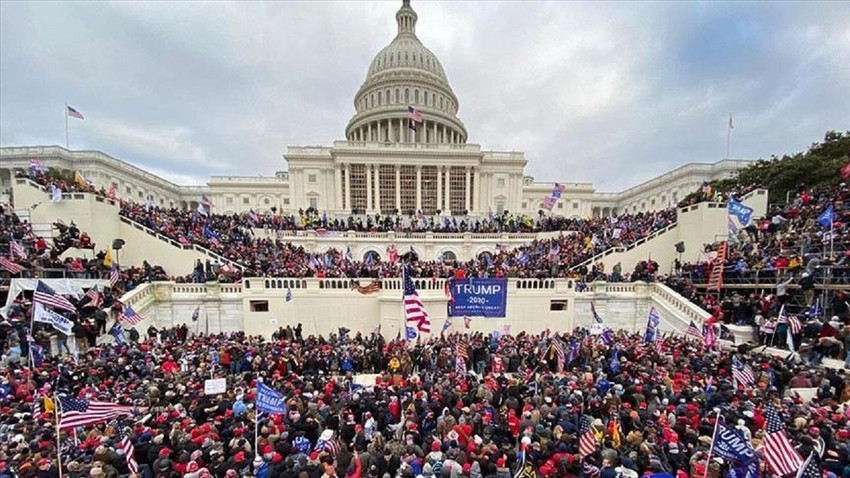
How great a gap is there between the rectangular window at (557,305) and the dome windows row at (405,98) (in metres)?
60.3

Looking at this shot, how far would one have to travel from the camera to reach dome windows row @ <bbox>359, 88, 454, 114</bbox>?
235 ft

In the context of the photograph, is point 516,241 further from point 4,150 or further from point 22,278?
point 4,150

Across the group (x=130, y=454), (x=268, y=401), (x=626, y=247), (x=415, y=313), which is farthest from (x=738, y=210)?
(x=130, y=454)

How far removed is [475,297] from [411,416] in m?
8.85

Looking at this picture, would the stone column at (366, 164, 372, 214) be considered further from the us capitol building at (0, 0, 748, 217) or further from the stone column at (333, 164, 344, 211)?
the stone column at (333, 164, 344, 211)

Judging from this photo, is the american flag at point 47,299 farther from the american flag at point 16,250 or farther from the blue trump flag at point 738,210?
the blue trump flag at point 738,210

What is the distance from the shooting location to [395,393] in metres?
9.67

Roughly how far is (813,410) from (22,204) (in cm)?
3788

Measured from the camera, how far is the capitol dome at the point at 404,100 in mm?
70000

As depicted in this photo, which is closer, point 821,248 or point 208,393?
point 208,393

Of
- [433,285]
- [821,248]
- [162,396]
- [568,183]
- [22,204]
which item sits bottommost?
[162,396]

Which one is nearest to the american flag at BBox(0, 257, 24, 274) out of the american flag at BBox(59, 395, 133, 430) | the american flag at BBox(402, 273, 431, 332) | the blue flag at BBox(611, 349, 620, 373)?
the american flag at BBox(59, 395, 133, 430)

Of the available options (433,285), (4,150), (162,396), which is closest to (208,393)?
(162,396)

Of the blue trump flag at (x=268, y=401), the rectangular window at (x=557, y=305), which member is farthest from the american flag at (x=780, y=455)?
the rectangular window at (x=557, y=305)
